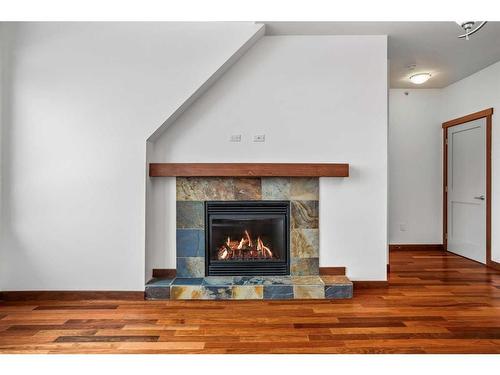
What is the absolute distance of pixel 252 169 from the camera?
321cm

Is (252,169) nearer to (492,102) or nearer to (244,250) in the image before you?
(244,250)

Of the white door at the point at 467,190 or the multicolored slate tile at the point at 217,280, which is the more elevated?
the white door at the point at 467,190

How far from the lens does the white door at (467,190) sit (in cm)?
446

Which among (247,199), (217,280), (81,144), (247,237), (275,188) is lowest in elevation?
(217,280)

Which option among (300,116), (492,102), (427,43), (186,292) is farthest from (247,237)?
(492,102)

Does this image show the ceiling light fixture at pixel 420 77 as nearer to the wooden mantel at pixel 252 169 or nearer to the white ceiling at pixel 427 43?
the white ceiling at pixel 427 43

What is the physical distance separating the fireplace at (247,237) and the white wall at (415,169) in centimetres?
250

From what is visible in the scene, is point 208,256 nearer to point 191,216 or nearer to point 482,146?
point 191,216

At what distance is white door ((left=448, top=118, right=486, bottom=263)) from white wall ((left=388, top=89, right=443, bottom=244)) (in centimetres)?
20

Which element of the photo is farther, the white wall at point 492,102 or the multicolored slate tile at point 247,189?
the white wall at point 492,102

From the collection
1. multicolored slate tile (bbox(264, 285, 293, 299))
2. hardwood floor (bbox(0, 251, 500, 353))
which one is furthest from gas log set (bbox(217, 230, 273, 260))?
hardwood floor (bbox(0, 251, 500, 353))

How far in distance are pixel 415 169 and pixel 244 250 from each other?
10.3 ft

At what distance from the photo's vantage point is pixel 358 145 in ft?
10.9

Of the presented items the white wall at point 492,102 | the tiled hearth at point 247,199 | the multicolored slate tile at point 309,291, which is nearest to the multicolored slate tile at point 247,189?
the tiled hearth at point 247,199
